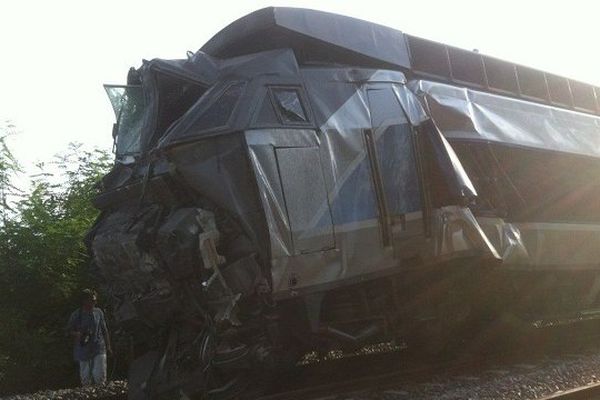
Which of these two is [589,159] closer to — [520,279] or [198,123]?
[520,279]

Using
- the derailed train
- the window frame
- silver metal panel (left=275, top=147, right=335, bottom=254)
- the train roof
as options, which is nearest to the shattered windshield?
the derailed train

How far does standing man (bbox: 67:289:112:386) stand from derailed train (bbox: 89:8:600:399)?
116 inches

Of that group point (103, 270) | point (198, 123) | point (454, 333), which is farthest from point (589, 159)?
point (103, 270)

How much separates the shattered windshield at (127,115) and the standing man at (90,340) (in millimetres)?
3428

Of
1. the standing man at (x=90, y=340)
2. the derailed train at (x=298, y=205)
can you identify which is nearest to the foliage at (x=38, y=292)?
the standing man at (x=90, y=340)

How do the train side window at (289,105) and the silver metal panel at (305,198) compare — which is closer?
the silver metal panel at (305,198)

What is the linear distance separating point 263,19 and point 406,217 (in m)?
2.44

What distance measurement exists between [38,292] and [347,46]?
8.71m

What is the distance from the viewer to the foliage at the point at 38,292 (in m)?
12.6

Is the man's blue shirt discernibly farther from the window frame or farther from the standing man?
the window frame

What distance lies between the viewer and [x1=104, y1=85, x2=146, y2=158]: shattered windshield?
7.55m

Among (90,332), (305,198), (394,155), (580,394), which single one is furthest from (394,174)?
(90,332)

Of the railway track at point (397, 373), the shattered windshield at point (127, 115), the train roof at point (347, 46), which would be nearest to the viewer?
the railway track at point (397, 373)

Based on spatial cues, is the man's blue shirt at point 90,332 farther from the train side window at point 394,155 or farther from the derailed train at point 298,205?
the train side window at point 394,155
